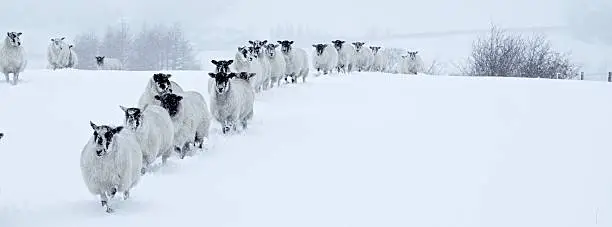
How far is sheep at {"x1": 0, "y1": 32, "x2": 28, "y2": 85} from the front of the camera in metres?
21.3

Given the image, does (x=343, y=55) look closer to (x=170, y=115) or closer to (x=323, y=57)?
(x=323, y=57)

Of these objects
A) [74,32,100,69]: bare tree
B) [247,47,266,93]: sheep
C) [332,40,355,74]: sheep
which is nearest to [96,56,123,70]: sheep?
[332,40,355,74]: sheep

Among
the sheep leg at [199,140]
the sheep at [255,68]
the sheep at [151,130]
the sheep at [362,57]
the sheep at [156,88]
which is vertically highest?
the sheep at [362,57]

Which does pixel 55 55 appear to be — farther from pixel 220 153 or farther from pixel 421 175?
pixel 421 175

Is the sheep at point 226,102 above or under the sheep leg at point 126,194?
above

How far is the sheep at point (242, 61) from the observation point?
19438 mm

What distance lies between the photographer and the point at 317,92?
21.6 metres

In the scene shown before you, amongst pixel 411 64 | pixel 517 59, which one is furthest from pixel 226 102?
pixel 517 59

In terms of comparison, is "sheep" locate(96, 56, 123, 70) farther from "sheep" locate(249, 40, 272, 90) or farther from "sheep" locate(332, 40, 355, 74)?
"sheep" locate(249, 40, 272, 90)

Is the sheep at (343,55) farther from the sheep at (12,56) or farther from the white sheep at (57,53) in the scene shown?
the sheep at (12,56)

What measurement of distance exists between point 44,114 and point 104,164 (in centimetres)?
958

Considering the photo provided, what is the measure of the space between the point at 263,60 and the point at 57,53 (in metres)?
15.6

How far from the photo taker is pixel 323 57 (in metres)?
27.7

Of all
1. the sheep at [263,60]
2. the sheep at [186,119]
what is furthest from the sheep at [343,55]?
the sheep at [186,119]
